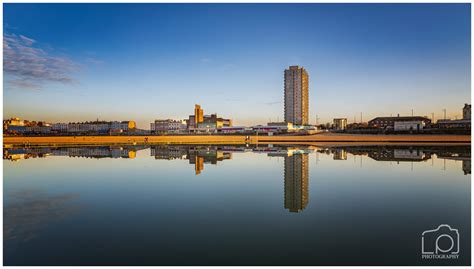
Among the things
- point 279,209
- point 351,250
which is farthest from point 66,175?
point 351,250

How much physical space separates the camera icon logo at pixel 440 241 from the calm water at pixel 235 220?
0.16 feet

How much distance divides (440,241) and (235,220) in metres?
5.42

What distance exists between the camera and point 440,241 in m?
8.31

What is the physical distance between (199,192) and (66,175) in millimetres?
10968

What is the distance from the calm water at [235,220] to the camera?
24.6ft

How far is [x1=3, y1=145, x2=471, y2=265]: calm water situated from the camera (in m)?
7.51

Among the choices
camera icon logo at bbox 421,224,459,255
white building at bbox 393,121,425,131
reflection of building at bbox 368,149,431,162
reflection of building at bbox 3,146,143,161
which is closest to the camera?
camera icon logo at bbox 421,224,459,255

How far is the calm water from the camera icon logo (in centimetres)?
5

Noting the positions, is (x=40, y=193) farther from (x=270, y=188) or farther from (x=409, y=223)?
(x=409, y=223)

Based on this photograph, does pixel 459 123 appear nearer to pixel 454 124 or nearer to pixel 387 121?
pixel 454 124

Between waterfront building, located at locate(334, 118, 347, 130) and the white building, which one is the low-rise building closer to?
the white building

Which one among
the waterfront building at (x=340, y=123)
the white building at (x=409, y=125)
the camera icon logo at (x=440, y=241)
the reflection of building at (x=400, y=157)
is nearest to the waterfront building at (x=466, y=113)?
the white building at (x=409, y=125)

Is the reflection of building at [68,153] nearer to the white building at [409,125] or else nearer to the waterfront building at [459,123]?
the white building at [409,125]

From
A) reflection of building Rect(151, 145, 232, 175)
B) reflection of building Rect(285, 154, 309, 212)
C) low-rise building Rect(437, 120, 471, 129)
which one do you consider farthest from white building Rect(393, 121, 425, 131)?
reflection of building Rect(285, 154, 309, 212)
